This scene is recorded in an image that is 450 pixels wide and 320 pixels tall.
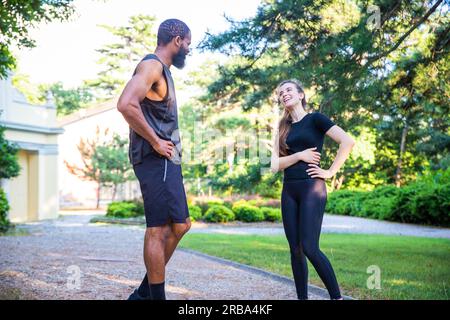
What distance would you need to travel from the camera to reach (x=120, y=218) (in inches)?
797

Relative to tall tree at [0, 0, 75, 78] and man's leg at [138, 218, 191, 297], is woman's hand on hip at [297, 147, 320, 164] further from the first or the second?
tall tree at [0, 0, 75, 78]

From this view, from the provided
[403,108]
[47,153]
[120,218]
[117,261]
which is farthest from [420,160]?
[117,261]

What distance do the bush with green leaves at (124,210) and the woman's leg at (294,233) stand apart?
1760cm

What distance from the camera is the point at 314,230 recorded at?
136 inches

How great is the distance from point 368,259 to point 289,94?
5.77m

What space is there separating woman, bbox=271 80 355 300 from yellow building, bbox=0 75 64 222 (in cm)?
1709

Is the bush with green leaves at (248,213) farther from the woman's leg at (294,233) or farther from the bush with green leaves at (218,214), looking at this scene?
the woman's leg at (294,233)

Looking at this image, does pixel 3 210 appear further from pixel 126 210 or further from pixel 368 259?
pixel 368 259

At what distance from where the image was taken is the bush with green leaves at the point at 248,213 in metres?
19.3

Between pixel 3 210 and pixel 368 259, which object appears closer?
pixel 368 259

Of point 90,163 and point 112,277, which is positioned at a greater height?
point 90,163

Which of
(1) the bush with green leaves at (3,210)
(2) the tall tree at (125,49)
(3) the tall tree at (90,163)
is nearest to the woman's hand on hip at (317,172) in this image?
(1) the bush with green leaves at (3,210)

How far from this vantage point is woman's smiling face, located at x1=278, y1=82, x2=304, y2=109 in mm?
3740

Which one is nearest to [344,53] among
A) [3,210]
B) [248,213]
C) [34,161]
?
[3,210]
